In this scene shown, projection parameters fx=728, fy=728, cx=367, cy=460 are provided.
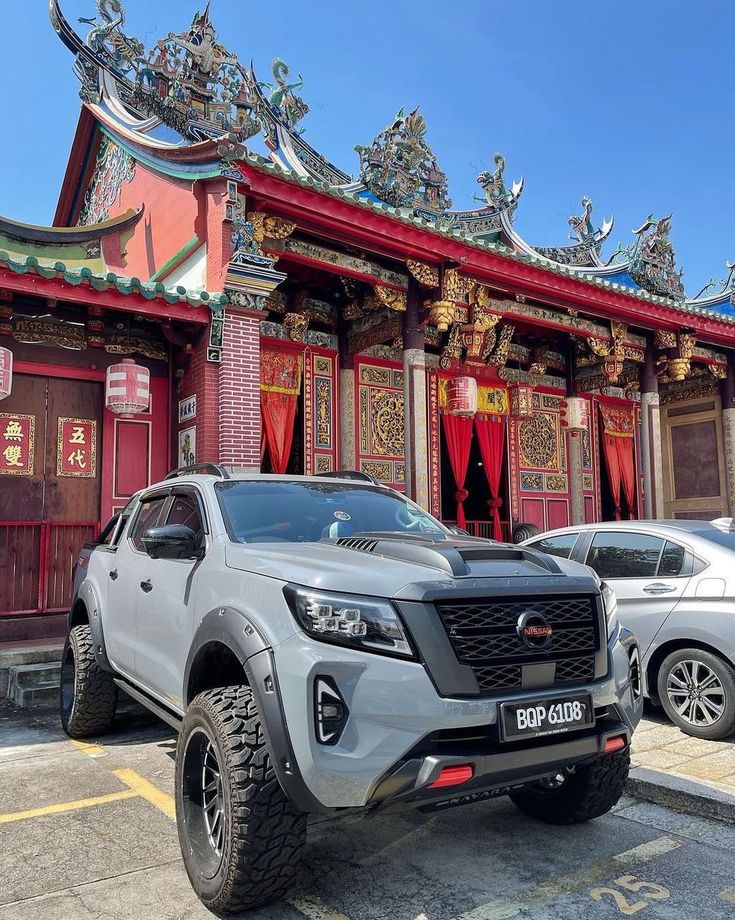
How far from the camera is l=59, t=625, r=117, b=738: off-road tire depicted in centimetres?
508

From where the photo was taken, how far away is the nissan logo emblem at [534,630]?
284cm

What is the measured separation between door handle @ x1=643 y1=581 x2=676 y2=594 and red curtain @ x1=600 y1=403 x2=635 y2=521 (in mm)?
10020

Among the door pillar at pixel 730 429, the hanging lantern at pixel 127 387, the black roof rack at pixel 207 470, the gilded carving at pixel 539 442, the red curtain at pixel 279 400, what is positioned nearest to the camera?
the black roof rack at pixel 207 470

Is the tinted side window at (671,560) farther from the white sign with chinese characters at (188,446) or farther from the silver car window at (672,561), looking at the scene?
the white sign with chinese characters at (188,446)

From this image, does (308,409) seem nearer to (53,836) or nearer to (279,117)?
(279,117)

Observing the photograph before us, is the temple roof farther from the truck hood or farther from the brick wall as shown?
the truck hood

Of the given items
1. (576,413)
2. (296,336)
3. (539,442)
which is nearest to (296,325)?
(296,336)

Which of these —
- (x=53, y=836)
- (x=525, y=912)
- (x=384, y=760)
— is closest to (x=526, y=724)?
(x=384, y=760)

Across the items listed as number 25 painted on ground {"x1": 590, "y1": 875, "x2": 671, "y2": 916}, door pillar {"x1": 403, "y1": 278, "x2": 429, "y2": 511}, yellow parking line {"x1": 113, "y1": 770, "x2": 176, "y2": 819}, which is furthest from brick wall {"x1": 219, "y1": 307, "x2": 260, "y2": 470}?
number 25 painted on ground {"x1": 590, "y1": 875, "x2": 671, "y2": 916}

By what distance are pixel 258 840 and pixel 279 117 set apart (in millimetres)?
13752

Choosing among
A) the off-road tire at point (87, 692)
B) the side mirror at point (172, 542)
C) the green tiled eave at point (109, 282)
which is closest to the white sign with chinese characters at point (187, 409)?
the green tiled eave at point (109, 282)

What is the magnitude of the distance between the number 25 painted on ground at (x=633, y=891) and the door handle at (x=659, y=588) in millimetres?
2760

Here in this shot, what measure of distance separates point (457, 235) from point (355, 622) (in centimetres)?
799

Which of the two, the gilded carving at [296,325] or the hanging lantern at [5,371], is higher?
the gilded carving at [296,325]
